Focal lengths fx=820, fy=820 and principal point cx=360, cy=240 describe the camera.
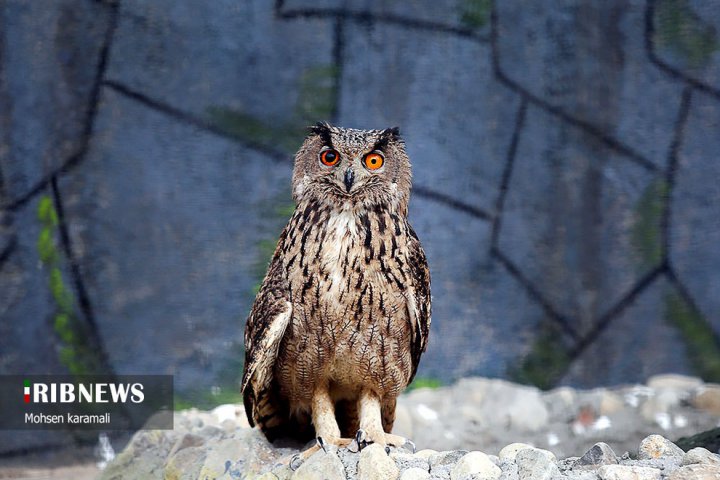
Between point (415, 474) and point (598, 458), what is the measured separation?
1.73 feet

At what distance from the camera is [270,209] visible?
4.62 m

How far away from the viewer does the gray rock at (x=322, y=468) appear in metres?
2.52

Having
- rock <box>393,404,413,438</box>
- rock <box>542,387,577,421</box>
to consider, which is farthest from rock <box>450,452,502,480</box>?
rock <box>542,387,577,421</box>

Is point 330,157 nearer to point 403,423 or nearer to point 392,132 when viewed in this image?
point 392,132

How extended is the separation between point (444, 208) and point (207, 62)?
61.9 inches

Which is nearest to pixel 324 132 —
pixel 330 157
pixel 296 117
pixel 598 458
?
pixel 330 157

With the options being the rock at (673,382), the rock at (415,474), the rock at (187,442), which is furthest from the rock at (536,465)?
the rock at (673,382)

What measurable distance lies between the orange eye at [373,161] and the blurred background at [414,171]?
6.30ft

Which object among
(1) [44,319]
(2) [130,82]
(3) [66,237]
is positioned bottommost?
(1) [44,319]

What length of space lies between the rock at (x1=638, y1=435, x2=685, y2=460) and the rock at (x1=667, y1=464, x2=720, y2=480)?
0.14 m

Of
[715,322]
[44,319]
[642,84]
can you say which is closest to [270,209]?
[44,319]

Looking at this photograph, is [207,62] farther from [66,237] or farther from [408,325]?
[408,325]

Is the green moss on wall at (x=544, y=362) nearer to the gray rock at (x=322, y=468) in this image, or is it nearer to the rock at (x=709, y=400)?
Result: the rock at (x=709, y=400)

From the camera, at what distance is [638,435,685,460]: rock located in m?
2.38
